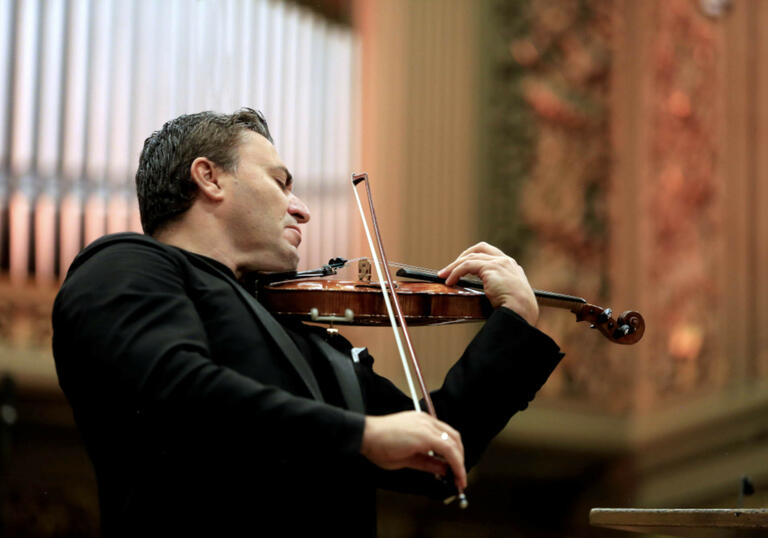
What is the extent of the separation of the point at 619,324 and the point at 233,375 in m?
0.82

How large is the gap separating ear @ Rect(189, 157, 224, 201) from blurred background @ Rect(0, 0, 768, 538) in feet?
7.21

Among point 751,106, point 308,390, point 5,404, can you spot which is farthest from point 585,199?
point 308,390

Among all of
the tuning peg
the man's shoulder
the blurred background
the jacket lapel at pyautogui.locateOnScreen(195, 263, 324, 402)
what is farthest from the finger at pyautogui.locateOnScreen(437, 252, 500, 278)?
the blurred background

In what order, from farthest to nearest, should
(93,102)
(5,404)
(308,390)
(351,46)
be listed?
1. (351,46)
2. (93,102)
3. (5,404)
4. (308,390)

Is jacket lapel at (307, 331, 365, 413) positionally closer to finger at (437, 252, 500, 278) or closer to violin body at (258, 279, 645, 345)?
violin body at (258, 279, 645, 345)

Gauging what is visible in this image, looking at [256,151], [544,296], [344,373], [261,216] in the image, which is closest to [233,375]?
[344,373]

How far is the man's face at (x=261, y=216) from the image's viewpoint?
5.62ft

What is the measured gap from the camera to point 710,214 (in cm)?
478

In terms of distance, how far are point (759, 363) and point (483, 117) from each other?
1.63m

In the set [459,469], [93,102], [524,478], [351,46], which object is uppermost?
[351,46]

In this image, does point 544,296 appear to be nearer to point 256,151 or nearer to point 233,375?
point 256,151

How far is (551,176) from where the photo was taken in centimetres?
455

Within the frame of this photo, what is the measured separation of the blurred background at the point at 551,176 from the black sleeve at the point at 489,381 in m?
2.36

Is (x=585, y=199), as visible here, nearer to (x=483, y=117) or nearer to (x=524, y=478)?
(x=483, y=117)
